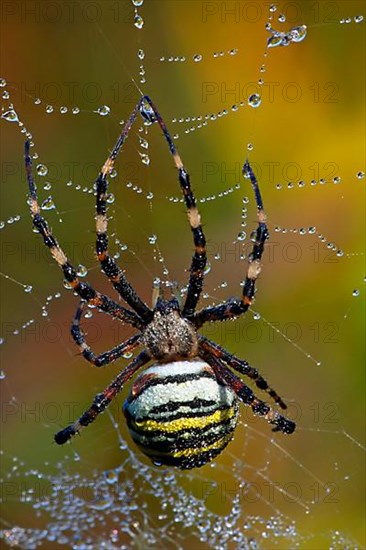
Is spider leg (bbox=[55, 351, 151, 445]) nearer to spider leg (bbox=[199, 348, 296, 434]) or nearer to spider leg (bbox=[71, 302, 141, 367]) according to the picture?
spider leg (bbox=[71, 302, 141, 367])

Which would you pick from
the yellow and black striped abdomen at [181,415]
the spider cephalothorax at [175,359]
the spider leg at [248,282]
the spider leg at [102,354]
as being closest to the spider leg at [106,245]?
the spider cephalothorax at [175,359]

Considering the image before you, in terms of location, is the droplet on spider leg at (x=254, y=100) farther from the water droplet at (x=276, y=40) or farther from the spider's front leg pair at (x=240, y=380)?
the spider's front leg pair at (x=240, y=380)

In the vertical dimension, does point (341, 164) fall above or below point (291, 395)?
above

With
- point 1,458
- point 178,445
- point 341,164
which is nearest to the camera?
point 178,445

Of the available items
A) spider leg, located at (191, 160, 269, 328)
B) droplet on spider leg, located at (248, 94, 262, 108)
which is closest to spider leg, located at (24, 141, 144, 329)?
spider leg, located at (191, 160, 269, 328)

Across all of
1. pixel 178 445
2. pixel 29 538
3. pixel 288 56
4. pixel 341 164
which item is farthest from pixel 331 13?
pixel 29 538

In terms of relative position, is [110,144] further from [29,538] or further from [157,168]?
[29,538]
